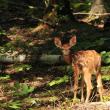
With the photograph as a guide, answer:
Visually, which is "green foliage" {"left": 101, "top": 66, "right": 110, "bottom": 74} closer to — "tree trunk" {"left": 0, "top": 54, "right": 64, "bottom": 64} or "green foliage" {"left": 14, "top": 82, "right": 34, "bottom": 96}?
"tree trunk" {"left": 0, "top": 54, "right": 64, "bottom": 64}

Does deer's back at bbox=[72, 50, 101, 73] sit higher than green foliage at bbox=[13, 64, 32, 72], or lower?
higher

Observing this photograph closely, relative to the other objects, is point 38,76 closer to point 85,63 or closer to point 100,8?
point 85,63

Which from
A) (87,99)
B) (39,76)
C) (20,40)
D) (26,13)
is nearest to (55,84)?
(39,76)

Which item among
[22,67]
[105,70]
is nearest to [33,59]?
[22,67]

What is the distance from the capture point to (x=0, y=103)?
10375 mm

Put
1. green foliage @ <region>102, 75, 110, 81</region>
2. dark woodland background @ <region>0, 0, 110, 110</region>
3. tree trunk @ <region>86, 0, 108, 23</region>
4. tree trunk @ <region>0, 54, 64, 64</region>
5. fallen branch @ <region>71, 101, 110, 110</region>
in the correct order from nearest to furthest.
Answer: fallen branch @ <region>71, 101, 110, 110</region>
dark woodland background @ <region>0, 0, 110, 110</region>
green foliage @ <region>102, 75, 110, 81</region>
tree trunk @ <region>0, 54, 64, 64</region>
tree trunk @ <region>86, 0, 108, 23</region>

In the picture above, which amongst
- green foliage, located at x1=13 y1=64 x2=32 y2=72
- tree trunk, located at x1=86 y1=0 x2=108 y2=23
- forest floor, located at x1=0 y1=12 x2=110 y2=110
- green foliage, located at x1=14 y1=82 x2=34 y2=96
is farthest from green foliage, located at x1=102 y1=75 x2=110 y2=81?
tree trunk, located at x1=86 y1=0 x2=108 y2=23

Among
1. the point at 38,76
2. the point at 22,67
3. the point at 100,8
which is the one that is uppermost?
the point at 100,8

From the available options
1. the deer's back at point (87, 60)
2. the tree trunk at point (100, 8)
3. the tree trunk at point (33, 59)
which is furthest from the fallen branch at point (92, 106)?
the tree trunk at point (100, 8)

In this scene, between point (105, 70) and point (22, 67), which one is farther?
point (22, 67)

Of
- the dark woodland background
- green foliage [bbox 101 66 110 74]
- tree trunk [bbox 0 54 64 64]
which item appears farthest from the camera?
tree trunk [bbox 0 54 64 64]

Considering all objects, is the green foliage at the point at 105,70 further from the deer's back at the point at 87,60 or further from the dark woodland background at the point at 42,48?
the deer's back at the point at 87,60

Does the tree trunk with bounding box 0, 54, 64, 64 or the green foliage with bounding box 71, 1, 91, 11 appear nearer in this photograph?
the tree trunk with bounding box 0, 54, 64, 64

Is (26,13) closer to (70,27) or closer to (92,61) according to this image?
(70,27)
